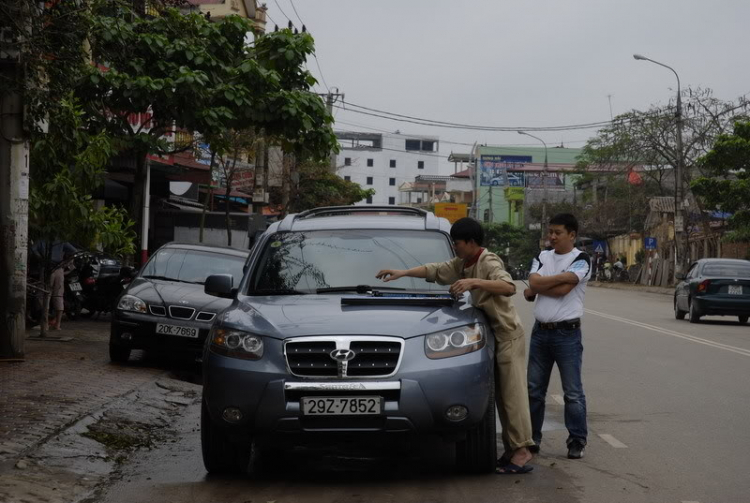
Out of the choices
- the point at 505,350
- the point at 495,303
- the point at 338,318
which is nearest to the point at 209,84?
the point at 495,303

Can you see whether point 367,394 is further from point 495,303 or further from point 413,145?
point 413,145

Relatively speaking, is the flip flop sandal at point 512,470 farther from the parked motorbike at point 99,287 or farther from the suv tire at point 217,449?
the parked motorbike at point 99,287

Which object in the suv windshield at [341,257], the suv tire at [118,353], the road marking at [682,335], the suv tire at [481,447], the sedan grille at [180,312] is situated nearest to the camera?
the suv tire at [481,447]

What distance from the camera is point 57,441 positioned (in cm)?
816

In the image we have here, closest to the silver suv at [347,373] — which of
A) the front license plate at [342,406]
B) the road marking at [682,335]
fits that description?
the front license plate at [342,406]

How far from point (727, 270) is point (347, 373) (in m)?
19.8

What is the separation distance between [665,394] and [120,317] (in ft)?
21.4

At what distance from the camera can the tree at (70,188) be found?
14281 millimetres

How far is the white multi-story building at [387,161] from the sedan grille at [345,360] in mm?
135921

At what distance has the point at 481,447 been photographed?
6.99 metres

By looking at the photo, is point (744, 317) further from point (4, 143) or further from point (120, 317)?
point (4, 143)

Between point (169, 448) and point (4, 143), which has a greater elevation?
point (4, 143)

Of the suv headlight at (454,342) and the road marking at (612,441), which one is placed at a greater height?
the suv headlight at (454,342)

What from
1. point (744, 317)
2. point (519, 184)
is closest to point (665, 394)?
point (744, 317)
